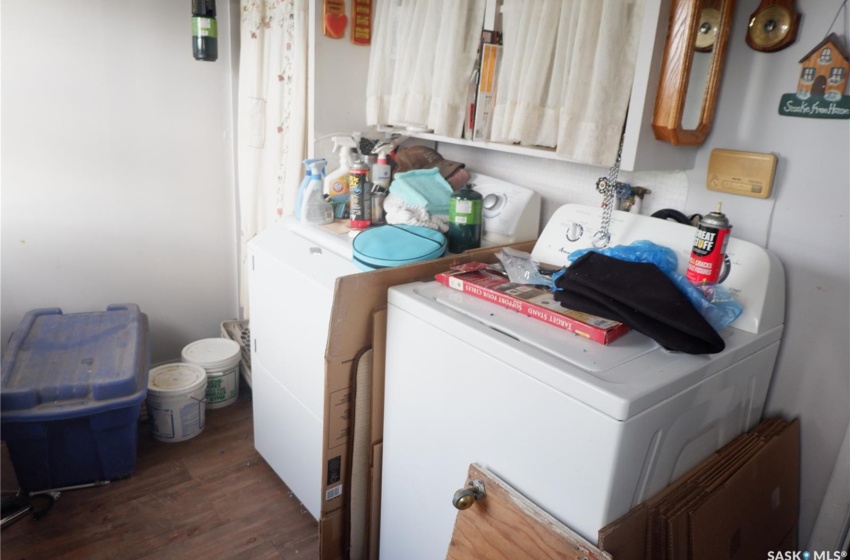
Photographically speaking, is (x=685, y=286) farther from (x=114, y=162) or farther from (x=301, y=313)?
(x=114, y=162)

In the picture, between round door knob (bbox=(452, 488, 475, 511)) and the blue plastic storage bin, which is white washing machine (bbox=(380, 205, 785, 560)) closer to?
round door knob (bbox=(452, 488, 475, 511))

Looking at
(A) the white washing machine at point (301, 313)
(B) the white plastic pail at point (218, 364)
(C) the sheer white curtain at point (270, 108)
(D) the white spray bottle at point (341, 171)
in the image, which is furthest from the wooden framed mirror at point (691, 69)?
(B) the white plastic pail at point (218, 364)

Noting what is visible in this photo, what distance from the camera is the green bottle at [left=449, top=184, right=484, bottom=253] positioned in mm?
1575

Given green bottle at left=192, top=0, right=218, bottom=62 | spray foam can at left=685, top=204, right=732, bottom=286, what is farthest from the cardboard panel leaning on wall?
green bottle at left=192, top=0, right=218, bottom=62

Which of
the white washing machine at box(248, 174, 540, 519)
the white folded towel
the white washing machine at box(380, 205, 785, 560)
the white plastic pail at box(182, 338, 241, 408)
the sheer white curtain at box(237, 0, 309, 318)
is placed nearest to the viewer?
the white washing machine at box(380, 205, 785, 560)

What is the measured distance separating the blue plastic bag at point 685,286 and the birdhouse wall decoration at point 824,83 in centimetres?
41

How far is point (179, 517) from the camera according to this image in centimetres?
183

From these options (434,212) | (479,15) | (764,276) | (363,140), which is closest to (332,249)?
(434,212)

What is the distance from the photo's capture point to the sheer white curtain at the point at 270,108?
209 cm

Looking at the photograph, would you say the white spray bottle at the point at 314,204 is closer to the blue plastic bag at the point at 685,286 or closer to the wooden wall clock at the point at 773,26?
the blue plastic bag at the point at 685,286

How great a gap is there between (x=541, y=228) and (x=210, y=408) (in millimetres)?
1702

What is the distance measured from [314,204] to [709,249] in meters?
1.22

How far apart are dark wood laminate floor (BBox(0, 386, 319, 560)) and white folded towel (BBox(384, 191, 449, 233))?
109cm

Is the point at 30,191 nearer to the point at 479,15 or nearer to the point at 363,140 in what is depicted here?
the point at 363,140
